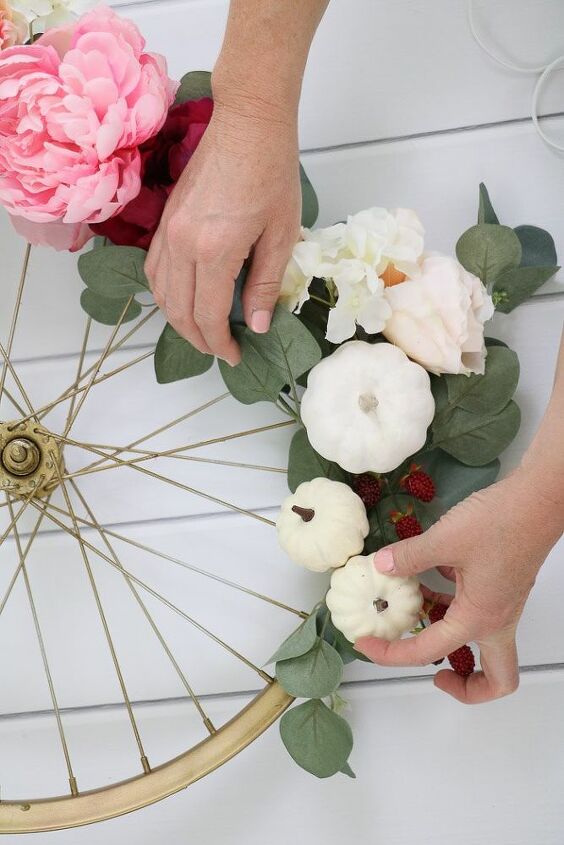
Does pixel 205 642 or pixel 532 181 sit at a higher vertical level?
pixel 532 181

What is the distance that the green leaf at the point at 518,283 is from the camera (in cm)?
72

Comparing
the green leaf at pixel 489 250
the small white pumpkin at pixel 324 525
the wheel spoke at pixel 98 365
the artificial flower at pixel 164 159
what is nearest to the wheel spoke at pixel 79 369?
the wheel spoke at pixel 98 365

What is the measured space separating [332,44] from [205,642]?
56 centimetres

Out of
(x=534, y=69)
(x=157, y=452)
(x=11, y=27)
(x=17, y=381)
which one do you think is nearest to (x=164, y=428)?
(x=157, y=452)

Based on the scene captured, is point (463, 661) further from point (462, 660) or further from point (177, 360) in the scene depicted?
point (177, 360)

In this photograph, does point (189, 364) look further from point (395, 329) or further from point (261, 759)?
point (261, 759)

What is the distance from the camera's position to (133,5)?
2.67 feet

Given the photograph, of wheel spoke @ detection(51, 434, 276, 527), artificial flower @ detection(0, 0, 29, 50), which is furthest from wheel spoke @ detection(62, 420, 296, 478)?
artificial flower @ detection(0, 0, 29, 50)

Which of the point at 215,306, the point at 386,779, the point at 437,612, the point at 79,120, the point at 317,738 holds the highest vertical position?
the point at 79,120

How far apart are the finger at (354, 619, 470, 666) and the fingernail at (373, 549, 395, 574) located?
0.05 m

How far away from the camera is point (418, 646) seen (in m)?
0.62

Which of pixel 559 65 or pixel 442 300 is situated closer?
pixel 442 300

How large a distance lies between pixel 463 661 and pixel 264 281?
0.34m

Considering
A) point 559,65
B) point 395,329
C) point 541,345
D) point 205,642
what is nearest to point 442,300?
point 395,329
